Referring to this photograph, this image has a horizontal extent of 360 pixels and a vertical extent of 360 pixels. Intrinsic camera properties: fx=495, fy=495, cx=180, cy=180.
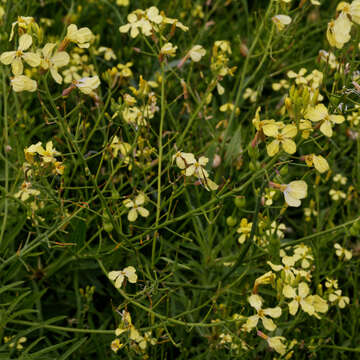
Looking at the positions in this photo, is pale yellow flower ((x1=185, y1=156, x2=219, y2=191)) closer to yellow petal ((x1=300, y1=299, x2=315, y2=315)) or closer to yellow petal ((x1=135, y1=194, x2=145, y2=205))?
yellow petal ((x1=135, y1=194, x2=145, y2=205))

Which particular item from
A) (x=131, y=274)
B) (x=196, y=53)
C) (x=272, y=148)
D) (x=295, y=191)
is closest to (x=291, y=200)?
(x=295, y=191)

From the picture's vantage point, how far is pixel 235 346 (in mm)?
1259

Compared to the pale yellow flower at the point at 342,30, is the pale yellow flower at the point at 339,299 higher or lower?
lower

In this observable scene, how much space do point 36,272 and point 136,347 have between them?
1.56ft

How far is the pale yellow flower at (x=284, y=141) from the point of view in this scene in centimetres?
88

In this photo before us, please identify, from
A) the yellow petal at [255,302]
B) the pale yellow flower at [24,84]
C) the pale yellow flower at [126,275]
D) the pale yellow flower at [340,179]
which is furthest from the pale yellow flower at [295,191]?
the pale yellow flower at [340,179]

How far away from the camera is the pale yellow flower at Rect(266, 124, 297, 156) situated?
0.88 meters

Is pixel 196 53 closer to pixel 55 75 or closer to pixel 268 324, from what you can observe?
pixel 55 75

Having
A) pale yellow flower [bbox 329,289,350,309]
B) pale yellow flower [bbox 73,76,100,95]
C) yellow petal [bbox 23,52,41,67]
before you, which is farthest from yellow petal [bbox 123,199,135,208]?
pale yellow flower [bbox 329,289,350,309]

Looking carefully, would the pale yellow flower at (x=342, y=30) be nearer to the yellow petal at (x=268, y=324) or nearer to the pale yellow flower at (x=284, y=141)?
the pale yellow flower at (x=284, y=141)

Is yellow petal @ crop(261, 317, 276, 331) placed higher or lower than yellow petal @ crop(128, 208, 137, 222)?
higher

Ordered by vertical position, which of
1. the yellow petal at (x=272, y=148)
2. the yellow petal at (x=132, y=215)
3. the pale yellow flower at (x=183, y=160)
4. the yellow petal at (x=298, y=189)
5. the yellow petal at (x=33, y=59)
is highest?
the yellow petal at (x=33, y=59)

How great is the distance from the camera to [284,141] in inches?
35.0

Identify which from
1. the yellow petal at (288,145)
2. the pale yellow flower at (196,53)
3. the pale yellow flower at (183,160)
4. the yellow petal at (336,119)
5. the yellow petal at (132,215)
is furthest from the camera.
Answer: the pale yellow flower at (196,53)
